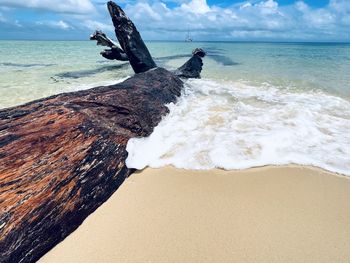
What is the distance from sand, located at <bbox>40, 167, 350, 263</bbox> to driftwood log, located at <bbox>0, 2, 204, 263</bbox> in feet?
0.60

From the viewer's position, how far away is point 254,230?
101 inches

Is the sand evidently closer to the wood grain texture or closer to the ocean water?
the wood grain texture

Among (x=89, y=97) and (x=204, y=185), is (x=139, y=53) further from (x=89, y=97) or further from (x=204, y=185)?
(x=204, y=185)

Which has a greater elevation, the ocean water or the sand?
the sand

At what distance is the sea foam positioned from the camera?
4.03 meters

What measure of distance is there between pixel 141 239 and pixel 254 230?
1181 mm

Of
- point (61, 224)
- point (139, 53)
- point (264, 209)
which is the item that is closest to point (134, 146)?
point (61, 224)

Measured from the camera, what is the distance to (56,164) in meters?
2.65

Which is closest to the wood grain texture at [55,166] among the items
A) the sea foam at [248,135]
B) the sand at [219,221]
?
the sand at [219,221]

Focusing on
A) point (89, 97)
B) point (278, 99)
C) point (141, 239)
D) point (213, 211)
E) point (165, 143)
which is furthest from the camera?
point (278, 99)

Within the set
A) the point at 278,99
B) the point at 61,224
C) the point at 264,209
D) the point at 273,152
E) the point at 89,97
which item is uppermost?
the point at 89,97

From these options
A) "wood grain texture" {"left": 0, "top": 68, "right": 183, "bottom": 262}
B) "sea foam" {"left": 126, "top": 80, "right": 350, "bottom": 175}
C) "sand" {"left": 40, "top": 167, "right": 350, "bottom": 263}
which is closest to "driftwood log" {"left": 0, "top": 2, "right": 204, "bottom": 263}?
"wood grain texture" {"left": 0, "top": 68, "right": 183, "bottom": 262}

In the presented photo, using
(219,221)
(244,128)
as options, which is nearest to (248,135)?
(244,128)

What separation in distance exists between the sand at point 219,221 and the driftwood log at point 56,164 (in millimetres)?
183
